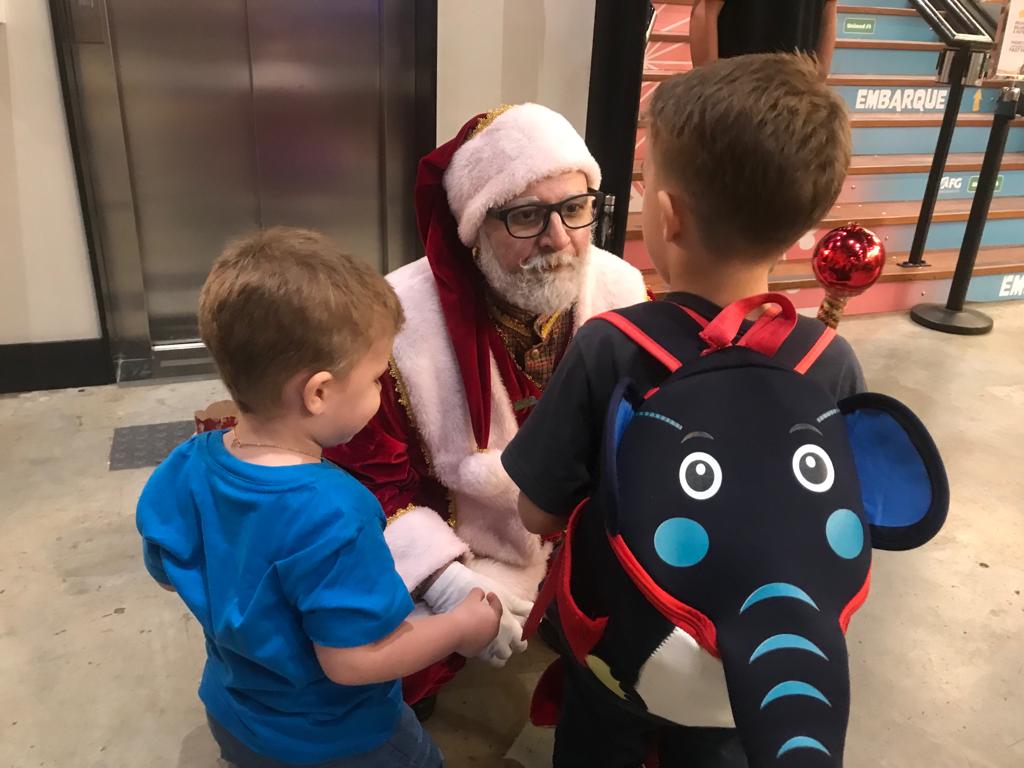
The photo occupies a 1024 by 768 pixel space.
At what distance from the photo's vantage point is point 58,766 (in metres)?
1.50

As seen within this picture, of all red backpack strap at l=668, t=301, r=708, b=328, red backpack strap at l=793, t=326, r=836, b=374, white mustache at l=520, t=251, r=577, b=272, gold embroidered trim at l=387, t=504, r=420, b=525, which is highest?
red backpack strap at l=668, t=301, r=708, b=328

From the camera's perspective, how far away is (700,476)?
0.86m

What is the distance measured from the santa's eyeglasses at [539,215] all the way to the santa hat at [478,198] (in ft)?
0.10

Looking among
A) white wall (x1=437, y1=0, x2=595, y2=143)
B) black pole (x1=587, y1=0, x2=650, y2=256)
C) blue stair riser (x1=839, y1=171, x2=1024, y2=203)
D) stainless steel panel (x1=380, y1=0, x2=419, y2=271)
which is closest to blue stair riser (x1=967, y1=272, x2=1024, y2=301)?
blue stair riser (x1=839, y1=171, x2=1024, y2=203)

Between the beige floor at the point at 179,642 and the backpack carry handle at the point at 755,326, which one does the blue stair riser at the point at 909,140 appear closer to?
the beige floor at the point at 179,642

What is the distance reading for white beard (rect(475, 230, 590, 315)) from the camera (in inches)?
59.6

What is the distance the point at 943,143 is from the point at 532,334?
126 inches

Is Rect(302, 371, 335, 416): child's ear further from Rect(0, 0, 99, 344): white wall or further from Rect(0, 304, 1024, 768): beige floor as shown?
Rect(0, 0, 99, 344): white wall

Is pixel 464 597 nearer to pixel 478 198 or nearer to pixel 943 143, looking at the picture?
pixel 478 198

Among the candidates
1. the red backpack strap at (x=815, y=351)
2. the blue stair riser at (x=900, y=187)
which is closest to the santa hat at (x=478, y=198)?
the red backpack strap at (x=815, y=351)

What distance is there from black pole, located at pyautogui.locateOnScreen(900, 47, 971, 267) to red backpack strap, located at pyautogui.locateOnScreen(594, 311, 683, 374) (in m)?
3.61

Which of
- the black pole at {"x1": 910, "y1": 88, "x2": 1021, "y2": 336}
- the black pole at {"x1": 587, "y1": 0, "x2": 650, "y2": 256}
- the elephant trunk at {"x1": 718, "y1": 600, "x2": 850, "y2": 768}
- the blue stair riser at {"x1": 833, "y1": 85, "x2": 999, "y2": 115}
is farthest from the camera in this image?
the blue stair riser at {"x1": 833, "y1": 85, "x2": 999, "y2": 115}

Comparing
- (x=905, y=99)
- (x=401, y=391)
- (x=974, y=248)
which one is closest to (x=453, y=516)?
(x=401, y=391)

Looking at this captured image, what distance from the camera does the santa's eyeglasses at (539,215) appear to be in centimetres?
149
